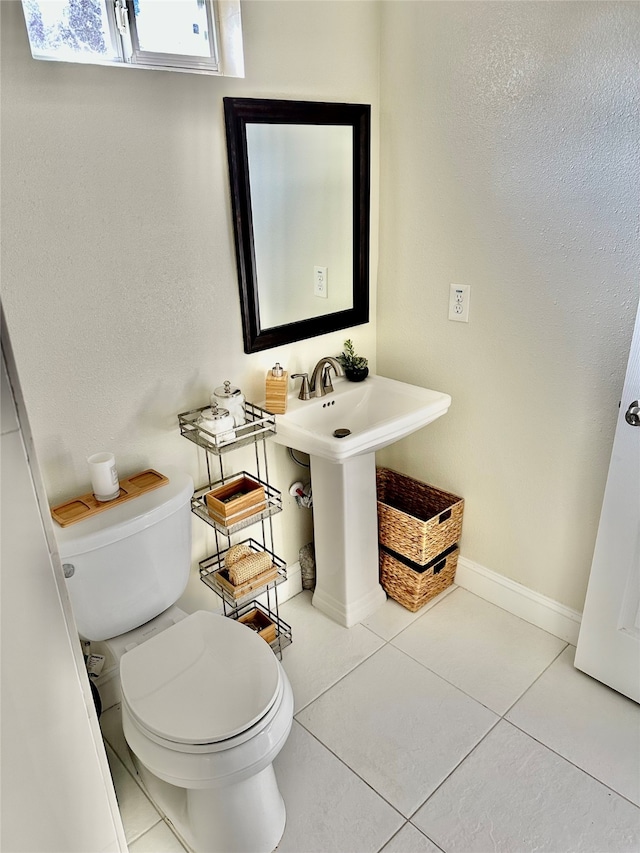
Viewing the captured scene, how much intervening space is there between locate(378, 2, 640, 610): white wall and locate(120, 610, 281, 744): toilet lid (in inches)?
43.7

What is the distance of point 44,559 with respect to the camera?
0.83 metres

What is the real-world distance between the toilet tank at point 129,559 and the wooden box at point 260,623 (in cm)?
42

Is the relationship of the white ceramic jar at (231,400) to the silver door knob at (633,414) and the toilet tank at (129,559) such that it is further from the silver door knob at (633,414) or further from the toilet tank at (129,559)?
the silver door knob at (633,414)

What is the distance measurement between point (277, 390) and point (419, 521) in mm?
713

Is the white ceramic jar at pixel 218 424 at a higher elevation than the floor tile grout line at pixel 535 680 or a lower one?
higher

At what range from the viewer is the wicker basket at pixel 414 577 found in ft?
7.69

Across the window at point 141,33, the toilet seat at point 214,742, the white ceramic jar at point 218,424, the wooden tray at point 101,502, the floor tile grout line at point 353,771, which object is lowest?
the floor tile grout line at point 353,771

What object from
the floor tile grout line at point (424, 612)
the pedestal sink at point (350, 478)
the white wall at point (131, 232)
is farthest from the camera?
the floor tile grout line at point (424, 612)

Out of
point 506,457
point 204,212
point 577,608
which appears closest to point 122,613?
point 204,212

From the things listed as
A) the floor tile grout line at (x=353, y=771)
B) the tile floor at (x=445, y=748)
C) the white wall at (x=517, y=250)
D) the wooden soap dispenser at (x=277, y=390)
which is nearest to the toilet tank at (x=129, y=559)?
the wooden soap dispenser at (x=277, y=390)

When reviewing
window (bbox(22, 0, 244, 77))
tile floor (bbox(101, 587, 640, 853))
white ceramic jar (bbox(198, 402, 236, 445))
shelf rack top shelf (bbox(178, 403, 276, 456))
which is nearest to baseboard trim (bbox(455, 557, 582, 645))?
tile floor (bbox(101, 587, 640, 853))

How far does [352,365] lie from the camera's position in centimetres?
232

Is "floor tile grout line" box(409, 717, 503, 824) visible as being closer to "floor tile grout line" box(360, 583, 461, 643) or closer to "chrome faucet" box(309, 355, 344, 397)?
"floor tile grout line" box(360, 583, 461, 643)

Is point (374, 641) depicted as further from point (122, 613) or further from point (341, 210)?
point (341, 210)
